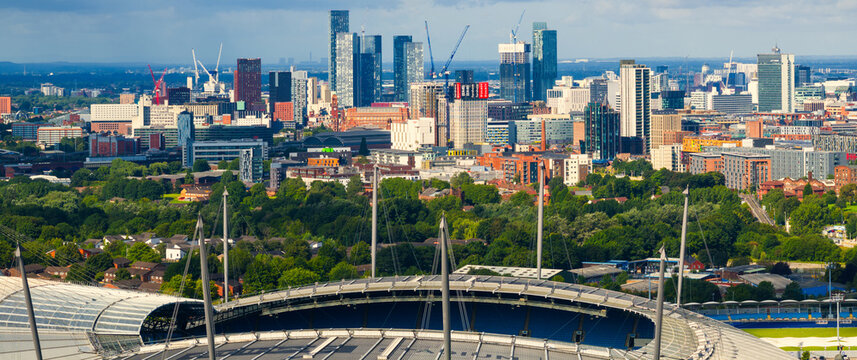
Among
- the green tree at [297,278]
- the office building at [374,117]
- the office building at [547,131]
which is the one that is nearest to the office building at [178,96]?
the office building at [374,117]

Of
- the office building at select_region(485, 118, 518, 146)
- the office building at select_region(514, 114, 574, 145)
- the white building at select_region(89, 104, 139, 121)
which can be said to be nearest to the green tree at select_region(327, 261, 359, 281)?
the office building at select_region(485, 118, 518, 146)

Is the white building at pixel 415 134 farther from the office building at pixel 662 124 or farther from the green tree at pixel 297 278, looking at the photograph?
the green tree at pixel 297 278

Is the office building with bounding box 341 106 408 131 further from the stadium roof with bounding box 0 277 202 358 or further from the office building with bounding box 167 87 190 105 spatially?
the stadium roof with bounding box 0 277 202 358

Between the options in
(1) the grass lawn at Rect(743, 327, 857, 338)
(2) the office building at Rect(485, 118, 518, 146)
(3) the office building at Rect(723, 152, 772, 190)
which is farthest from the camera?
(2) the office building at Rect(485, 118, 518, 146)

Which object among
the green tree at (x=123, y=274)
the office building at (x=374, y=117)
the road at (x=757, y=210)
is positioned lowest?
the green tree at (x=123, y=274)

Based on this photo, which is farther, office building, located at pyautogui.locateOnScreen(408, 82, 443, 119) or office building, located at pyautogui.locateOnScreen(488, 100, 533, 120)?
office building, located at pyautogui.locateOnScreen(488, 100, 533, 120)

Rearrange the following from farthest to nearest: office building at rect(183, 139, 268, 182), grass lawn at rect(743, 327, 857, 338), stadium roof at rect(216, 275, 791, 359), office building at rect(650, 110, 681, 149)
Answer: office building at rect(650, 110, 681, 149), office building at rect(183, 139, 268, 182), grass lawn at rect(743, 327, 857, 338), stadium roof at rect(216, 275, 791, 359)
